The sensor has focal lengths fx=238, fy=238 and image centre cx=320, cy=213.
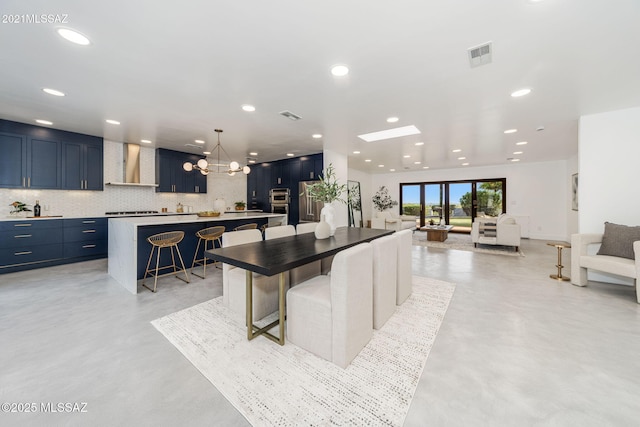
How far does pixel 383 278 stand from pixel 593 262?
10.4ft

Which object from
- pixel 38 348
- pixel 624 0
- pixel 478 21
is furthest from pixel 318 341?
pixel 624 0

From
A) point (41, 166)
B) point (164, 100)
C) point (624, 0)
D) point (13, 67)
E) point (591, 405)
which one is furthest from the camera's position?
point (41, 166)

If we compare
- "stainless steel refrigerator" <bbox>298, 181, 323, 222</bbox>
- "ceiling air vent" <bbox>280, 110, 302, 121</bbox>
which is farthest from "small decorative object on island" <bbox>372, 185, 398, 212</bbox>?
"ceiling air vent" <bbox>280, 110, 302, 121</bbox>

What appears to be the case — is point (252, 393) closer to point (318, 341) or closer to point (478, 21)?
point (318, 341)

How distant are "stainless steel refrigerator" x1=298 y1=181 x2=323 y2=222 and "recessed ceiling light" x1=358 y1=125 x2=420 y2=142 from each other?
6.41ft

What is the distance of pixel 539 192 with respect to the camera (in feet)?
25.5

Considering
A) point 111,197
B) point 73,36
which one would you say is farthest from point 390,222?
point 73,36

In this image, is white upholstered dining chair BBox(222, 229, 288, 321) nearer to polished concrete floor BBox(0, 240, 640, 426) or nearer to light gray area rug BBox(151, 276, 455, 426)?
light gray area rug BBox(151, 276, 455, 426)

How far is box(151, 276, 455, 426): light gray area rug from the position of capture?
54.4 inches

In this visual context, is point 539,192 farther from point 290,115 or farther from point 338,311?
point 338,311

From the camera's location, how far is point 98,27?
1776 millimetres

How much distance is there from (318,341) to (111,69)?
3.20 m

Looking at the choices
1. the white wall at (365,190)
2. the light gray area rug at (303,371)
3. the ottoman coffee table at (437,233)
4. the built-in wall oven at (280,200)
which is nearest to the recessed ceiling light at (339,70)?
the light gray area rug at (303,371)

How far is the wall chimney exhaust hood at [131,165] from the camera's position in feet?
17.7
